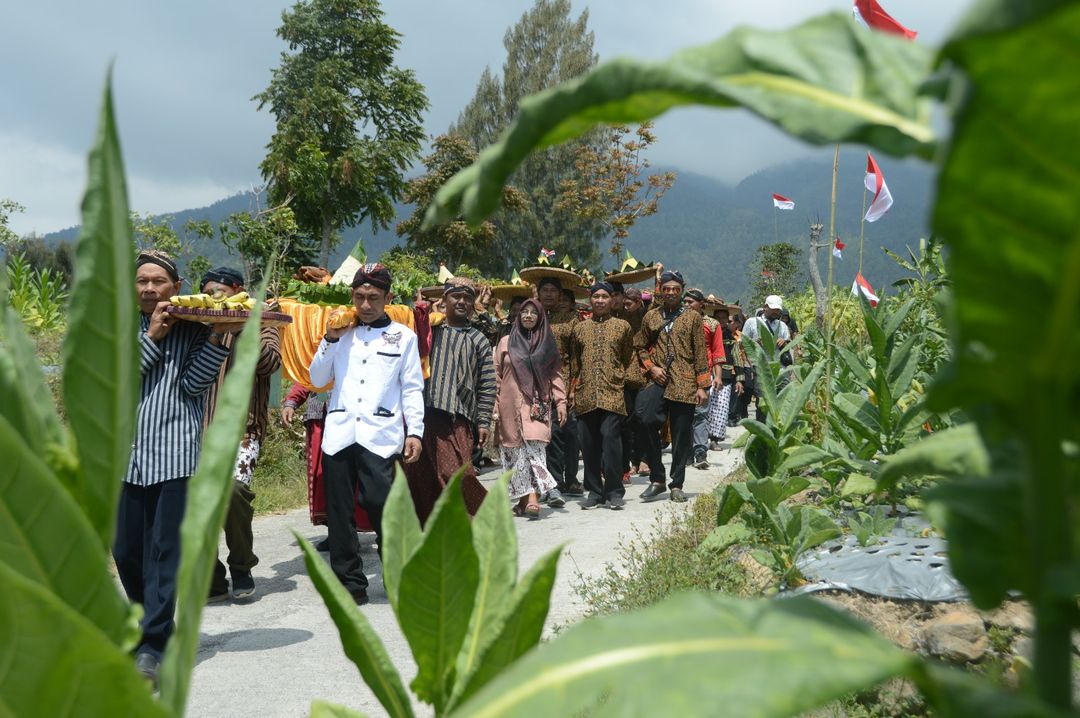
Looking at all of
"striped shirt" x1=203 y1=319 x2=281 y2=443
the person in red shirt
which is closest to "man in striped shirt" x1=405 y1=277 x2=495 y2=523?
"striped shirt" x1=203 y1=319 x2=281 y2=443

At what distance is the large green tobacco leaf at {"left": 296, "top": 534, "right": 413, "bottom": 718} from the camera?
724 millimetres

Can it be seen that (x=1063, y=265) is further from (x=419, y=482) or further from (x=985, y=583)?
(x=419, y=482)

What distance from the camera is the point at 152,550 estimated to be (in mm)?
3637

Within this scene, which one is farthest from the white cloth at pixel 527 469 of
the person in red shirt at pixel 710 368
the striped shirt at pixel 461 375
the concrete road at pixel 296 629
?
the person in red shirt at pixel 710 368

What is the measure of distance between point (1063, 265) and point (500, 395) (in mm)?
7143

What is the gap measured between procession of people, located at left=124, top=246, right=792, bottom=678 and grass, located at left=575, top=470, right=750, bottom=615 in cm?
101

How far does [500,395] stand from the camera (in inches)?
294

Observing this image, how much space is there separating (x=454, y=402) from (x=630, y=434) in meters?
3.13

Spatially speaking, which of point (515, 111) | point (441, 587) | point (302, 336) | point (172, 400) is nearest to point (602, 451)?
point (302, 336)

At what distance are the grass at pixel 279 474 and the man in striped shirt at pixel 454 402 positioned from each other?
1.94 metres

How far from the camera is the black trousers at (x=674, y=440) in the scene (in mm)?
7793

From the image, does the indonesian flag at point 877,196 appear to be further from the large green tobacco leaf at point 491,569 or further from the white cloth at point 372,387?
the large green tobacco leaf at point 491,569

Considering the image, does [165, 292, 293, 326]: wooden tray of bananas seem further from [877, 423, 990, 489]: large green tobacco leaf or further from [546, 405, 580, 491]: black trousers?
[546, 405, 580, 491]: black trousers

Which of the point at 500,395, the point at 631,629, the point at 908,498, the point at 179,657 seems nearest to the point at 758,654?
the point at 631,629
